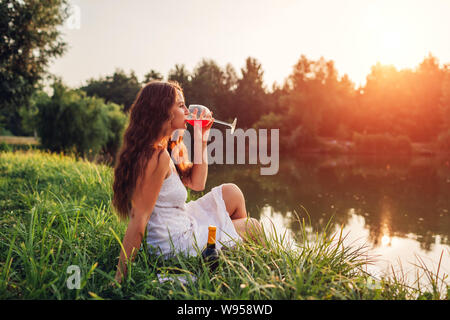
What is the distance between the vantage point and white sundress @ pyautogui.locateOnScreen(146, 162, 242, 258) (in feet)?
7.28

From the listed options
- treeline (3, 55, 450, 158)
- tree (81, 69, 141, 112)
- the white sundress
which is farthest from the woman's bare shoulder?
tree (81, 69, 141, 112)

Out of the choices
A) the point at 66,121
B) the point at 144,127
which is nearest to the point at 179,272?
the point at 144,127

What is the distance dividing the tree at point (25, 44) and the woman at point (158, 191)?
941cm

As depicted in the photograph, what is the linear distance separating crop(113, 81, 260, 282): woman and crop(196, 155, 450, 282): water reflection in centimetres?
177

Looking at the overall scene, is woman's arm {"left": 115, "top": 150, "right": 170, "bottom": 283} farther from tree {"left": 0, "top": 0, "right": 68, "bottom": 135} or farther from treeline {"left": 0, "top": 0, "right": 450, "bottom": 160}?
treeline {"left": 0, "top": 0, "right": 450, "bottom": 160}

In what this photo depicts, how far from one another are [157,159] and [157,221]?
1.49 ft

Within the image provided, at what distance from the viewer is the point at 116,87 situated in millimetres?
35719

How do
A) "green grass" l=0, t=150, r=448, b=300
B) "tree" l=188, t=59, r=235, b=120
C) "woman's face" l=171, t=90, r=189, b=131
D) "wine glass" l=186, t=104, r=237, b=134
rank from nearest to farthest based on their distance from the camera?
"green grass" l=0, t=150, r=448, b=300
"woman's face" l=171, t=90, r=189, b=131
"wine glass" l=186, t=104, r=237, b=134
"tree" l=188, t=59, r=235, b=120

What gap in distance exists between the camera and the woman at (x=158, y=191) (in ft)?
6.61

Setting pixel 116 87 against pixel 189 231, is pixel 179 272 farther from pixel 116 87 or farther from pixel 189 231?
pixel 116 87

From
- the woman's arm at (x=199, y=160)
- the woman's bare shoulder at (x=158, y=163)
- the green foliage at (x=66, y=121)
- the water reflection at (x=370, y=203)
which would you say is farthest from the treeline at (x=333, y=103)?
the woman's bare shoulder at (x=158, y=163)

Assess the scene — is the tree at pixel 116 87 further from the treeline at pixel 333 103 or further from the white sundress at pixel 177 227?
the white sundress at pixel 177 227

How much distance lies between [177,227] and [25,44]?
433 inches
